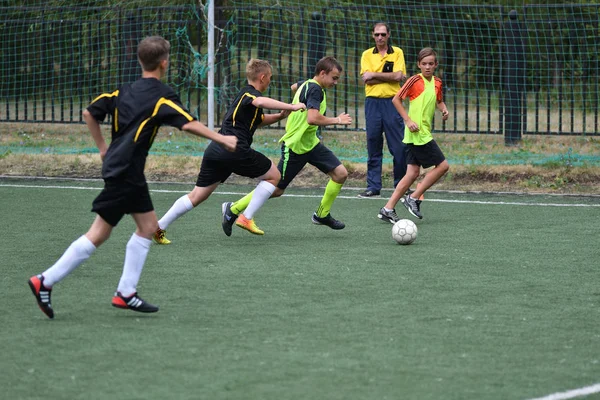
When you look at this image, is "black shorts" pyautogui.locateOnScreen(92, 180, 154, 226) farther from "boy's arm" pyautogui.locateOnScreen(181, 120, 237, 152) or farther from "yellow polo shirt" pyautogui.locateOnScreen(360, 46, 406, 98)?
"yellow polo shirt" pyautogui.locateOnScreen(360, 46, 406, 98)

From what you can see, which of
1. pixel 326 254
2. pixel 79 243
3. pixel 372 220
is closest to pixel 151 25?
pixel 372 220

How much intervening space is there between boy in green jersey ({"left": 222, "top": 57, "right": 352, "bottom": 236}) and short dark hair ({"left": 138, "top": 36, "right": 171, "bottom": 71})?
312 cm

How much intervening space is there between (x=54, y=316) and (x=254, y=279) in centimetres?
166

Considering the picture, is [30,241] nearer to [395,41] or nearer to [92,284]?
[92,284]

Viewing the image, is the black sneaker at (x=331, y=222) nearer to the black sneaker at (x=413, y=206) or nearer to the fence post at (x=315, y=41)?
the black sneaker at (x=413, y=206)

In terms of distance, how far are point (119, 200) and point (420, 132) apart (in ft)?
15.2

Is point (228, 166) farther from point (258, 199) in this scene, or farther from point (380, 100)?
point (380, 100)

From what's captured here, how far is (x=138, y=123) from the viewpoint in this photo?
619cm

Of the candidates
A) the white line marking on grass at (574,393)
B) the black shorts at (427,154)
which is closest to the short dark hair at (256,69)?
the black shorts at (427,154)

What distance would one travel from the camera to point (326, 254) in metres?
8.55

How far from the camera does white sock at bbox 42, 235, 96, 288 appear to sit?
20.1ft

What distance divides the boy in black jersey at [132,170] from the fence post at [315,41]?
937 cm

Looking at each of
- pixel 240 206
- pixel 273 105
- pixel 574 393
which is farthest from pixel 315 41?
pixel 574 393

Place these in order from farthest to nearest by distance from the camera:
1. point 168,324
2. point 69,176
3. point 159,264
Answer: point 69,176 < point 159,264 < point 168,324
